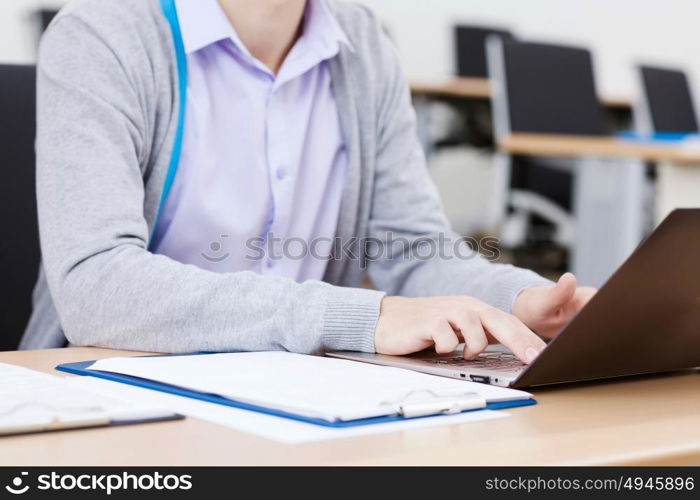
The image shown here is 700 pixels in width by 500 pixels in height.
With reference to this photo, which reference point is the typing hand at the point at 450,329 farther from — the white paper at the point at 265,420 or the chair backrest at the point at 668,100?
the chair backrest at the point at 668,100

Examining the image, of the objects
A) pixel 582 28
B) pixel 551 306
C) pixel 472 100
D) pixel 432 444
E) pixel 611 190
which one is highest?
pixel 582 28

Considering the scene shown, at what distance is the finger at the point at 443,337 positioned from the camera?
808 mm

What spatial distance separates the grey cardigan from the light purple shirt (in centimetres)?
3

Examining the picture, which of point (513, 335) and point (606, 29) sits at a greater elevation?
point (606, 29)

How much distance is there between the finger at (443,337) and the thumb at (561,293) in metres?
0.15

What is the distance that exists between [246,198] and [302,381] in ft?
1.87

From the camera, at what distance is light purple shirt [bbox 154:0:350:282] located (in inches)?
46.8

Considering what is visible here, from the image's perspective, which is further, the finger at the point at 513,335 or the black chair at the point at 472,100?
the black chair at the point at 472,100

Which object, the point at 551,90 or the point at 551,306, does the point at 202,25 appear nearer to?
the point at 551,306

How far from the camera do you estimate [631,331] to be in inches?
29.7

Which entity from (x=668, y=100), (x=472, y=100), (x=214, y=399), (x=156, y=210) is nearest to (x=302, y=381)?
(x=214, y=399)

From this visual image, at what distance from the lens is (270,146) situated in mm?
1245

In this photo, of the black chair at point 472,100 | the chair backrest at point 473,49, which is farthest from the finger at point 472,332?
the chair backrest at point 473,49
